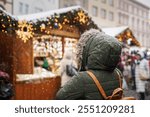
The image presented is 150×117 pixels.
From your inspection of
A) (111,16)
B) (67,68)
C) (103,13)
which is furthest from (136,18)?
(67,68)

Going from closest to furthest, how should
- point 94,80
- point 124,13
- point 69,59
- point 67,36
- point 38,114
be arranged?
point 94,80, point 38,114, point 69,59, point 67,36, point 124,13

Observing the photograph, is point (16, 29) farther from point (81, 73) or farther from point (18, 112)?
point (81, 73)

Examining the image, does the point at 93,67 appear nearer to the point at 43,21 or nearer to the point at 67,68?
the point at 67,68

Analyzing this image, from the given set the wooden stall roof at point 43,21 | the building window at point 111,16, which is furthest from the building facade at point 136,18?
the wooden stall roof at point 43,21

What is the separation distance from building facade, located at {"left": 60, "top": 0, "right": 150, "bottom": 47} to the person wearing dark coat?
1096 inches

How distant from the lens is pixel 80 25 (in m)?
10.0

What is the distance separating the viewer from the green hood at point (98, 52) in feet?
8.53

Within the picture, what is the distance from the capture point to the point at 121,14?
39.9 metres

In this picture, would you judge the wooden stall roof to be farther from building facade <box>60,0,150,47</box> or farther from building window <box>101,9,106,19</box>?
building window <box>101,9,106,19</box>

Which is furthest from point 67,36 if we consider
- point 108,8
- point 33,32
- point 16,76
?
point 108,8

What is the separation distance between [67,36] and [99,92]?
287 inches

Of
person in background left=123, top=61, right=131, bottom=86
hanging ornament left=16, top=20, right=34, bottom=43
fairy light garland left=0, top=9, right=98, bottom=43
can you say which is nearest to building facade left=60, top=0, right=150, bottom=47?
person in background left=123, top=61, right=131, bottom=86

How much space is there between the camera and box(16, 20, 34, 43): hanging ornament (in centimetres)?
750

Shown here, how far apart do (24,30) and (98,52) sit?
17.4ft
